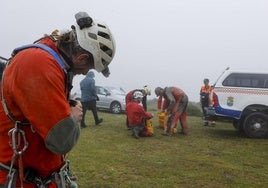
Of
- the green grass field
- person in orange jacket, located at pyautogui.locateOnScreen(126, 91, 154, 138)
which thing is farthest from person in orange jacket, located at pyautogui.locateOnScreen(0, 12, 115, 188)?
person in orange jacket, located at pyautogui.locateOnScreen(126, 91, 154, 138)

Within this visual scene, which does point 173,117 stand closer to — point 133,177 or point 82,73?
point 133,177

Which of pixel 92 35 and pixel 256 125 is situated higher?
pixel 92 35

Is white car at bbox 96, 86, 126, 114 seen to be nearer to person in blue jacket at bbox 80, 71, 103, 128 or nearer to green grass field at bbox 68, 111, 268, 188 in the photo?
person in blue jacket at bbox 80, 71, 103, 128

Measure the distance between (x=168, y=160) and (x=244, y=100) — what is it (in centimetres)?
487

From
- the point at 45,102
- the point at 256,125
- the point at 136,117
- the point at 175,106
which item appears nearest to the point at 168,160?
the point at 136,117

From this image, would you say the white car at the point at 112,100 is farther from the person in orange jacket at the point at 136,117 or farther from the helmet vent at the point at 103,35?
the helmet vent at the point at 103,35

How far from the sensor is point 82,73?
2365 millimetres

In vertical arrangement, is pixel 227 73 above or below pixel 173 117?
above

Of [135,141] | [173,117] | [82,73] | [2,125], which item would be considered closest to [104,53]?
[82,73]

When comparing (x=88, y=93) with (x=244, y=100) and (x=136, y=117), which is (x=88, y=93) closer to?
(x=136, y=117)

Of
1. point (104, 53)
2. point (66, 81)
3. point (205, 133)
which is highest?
point (104, 53)

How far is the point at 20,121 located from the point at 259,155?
26.4 ft

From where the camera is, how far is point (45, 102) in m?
1.94

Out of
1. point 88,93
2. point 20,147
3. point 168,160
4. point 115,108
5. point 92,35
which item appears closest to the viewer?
point 20,147
